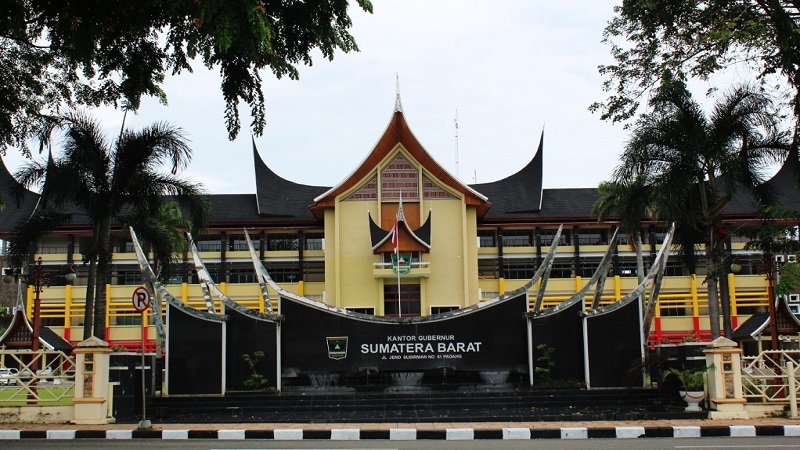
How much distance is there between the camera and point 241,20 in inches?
260

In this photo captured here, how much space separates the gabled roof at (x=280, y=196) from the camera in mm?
41397

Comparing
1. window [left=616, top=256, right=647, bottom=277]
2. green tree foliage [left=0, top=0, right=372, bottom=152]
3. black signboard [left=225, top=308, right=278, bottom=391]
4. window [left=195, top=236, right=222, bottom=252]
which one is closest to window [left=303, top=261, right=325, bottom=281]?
window [left=195, top=236, right=222, bottom=252]

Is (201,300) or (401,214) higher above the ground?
(401,214)

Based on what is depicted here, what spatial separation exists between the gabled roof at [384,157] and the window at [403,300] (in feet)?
14.9

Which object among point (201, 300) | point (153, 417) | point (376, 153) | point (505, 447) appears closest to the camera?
point (505, 447)

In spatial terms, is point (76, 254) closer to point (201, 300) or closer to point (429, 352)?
point (201, 300)

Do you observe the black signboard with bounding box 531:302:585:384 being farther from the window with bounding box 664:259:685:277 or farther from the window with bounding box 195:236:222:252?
the window with bounding box 195:236:222:252

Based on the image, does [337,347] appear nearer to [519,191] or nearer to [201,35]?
[201,35]

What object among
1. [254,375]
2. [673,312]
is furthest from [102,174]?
[673,312]

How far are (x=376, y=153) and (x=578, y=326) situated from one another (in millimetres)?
18175

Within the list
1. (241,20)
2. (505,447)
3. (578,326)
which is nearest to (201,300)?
(578,326)

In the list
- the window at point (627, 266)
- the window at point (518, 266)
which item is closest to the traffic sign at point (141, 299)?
the window at point (518, 266)

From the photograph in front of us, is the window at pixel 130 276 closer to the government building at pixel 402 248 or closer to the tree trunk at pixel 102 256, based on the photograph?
the government building at pixel 402 248

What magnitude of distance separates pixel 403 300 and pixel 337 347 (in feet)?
56.8
